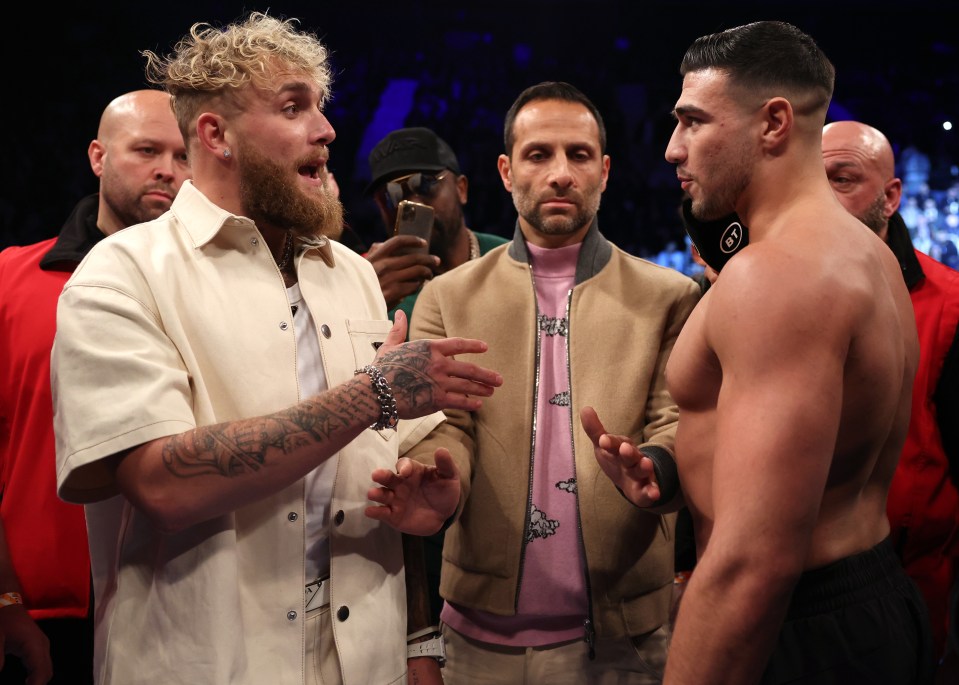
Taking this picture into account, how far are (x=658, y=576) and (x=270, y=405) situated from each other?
970mm

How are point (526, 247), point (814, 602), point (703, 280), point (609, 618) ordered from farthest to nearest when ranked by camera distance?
point (703, 280) < point (526, 247) < point (609, 618) < point (814, 602)

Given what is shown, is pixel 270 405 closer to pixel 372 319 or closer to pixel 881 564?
pixel 372 319

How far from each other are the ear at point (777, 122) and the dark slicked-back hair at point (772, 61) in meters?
0.02

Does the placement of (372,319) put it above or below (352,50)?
below

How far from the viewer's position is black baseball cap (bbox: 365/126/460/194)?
2.88 meters

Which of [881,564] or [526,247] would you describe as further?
[526,247]

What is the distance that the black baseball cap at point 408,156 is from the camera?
9.45 feet

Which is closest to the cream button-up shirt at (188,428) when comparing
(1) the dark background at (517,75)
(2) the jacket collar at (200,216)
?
(2) the jacket collar at (200,216)

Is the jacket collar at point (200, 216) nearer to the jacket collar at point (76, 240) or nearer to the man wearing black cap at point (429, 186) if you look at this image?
the jacket collar at point (76, 240)

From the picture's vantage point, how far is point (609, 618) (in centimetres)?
187

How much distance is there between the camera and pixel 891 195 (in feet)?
8.72

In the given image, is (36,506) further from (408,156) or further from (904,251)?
(904,251)

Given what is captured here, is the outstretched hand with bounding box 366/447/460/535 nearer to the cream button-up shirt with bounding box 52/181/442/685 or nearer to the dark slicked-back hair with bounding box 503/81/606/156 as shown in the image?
the cream button-up shirt with bounding box 52/181/442/685

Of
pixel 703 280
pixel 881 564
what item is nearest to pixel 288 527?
pixel 881 564
